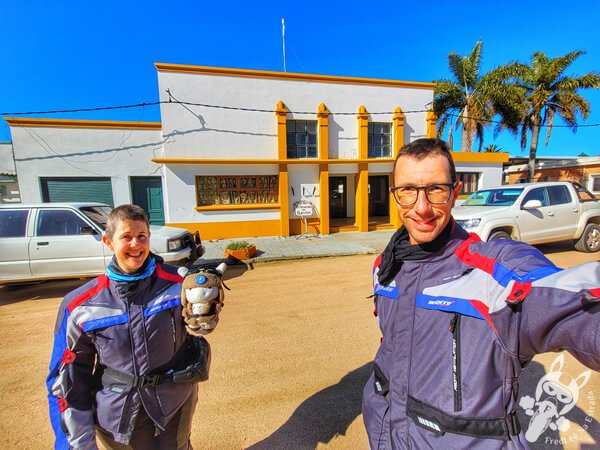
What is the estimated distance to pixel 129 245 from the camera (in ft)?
5.18

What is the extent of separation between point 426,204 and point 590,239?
967 cm

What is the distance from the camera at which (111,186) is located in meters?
11.1

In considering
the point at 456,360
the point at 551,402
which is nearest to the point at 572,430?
the point at 551,402

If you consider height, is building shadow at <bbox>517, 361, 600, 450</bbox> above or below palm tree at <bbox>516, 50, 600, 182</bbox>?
below

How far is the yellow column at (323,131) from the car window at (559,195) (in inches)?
295

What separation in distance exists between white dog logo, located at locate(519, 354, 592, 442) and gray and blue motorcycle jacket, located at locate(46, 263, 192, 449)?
2.69 metres

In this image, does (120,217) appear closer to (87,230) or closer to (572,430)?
(572,430)

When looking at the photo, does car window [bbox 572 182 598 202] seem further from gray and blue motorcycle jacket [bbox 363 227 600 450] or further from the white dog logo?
gray and blue motorcycle jacket [bbox 363 227 600 450]

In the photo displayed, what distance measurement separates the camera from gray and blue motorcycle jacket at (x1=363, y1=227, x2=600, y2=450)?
860 mm

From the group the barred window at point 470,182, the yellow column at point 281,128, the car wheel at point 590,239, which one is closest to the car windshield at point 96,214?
the yellow column at point 281,128

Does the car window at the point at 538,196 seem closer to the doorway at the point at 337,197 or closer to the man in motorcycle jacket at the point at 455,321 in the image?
the man in motorcycle jacket at the point at 455,321

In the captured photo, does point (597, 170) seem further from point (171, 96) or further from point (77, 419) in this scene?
point (77, 419)

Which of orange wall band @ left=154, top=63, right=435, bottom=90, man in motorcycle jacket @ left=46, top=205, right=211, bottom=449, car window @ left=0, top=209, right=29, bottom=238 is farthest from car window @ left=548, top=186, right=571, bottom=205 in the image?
car window @ left=0, top=209, right=29, bottom=238

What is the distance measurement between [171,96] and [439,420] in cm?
1230
